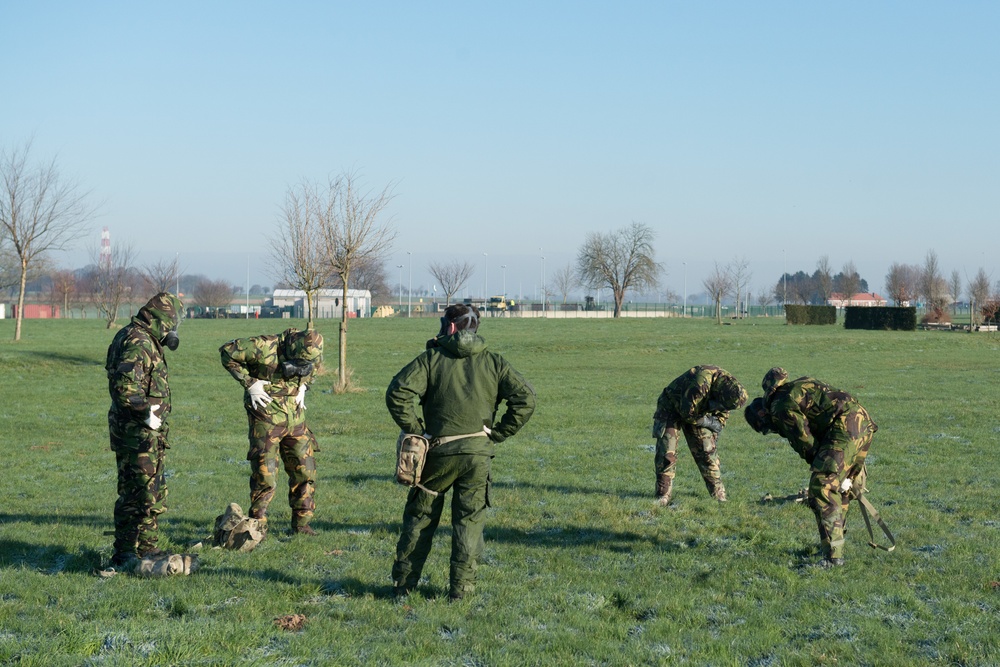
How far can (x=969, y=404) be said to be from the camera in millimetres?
23078

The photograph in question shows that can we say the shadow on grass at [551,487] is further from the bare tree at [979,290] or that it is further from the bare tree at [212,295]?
the bare tree at [212,295]

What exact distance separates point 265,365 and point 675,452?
4979 mm

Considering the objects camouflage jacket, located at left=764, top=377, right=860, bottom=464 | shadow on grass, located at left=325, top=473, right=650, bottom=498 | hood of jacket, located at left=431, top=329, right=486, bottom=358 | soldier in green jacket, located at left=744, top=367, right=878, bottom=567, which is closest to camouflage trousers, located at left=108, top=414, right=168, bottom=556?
hood of jacket, located at left=431, top=329, right=486, bottom=358

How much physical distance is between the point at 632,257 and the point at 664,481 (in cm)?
10130

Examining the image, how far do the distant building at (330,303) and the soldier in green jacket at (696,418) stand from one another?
84460 mm

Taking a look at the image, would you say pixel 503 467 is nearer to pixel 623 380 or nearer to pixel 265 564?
pixel 265 564

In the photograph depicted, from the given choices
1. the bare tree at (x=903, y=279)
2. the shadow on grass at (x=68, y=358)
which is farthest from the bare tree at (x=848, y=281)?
the shadow on grass at (x=68, y=358)

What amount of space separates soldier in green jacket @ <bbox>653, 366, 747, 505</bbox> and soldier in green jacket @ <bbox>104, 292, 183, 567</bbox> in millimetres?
5587

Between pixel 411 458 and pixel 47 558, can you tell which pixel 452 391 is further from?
pixel 47 558

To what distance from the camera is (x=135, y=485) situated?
26.8 ft

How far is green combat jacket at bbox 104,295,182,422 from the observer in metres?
8.10

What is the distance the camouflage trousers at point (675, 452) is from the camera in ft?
37.0

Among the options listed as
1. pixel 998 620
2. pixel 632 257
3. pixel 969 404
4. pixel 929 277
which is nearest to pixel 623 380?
pixel 969 404

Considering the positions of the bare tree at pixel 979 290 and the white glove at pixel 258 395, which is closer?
the white glove at pixel 258 395
